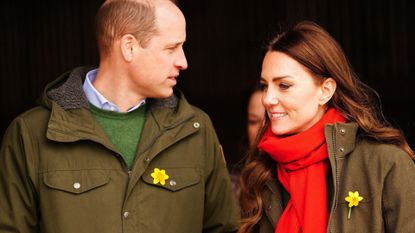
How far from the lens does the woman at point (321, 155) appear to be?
2.95 m

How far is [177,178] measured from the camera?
11.4 feet

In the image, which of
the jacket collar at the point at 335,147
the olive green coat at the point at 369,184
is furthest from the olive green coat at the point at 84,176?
the olive green coat at the point at 369,184

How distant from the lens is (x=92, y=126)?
335 centimetres

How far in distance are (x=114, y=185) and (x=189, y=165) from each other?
358 millimetres

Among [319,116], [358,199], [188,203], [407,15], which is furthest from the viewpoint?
[407,15]

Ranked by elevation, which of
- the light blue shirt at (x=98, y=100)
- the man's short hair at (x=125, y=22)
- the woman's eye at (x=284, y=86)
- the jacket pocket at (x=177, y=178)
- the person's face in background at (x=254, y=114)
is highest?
the man's short hair at (x=125, y=22)

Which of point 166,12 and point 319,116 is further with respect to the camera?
point 166,12

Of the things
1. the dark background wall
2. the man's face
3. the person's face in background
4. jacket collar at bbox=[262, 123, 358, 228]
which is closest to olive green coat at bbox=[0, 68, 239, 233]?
the man's face

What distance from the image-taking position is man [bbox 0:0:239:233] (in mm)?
3299

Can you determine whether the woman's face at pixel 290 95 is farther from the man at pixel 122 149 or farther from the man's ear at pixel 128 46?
the man's ear at pixel 128 46

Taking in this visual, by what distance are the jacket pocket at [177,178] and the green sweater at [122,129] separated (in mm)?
104

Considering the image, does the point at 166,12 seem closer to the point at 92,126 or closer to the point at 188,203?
the point at 92,126

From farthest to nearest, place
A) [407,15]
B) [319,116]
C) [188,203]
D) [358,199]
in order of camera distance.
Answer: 1. [407,15]
2. [188,203]
3. [319,116]
4. [358,199]

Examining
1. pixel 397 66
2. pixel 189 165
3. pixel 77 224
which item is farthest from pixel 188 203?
pixel 397 66
